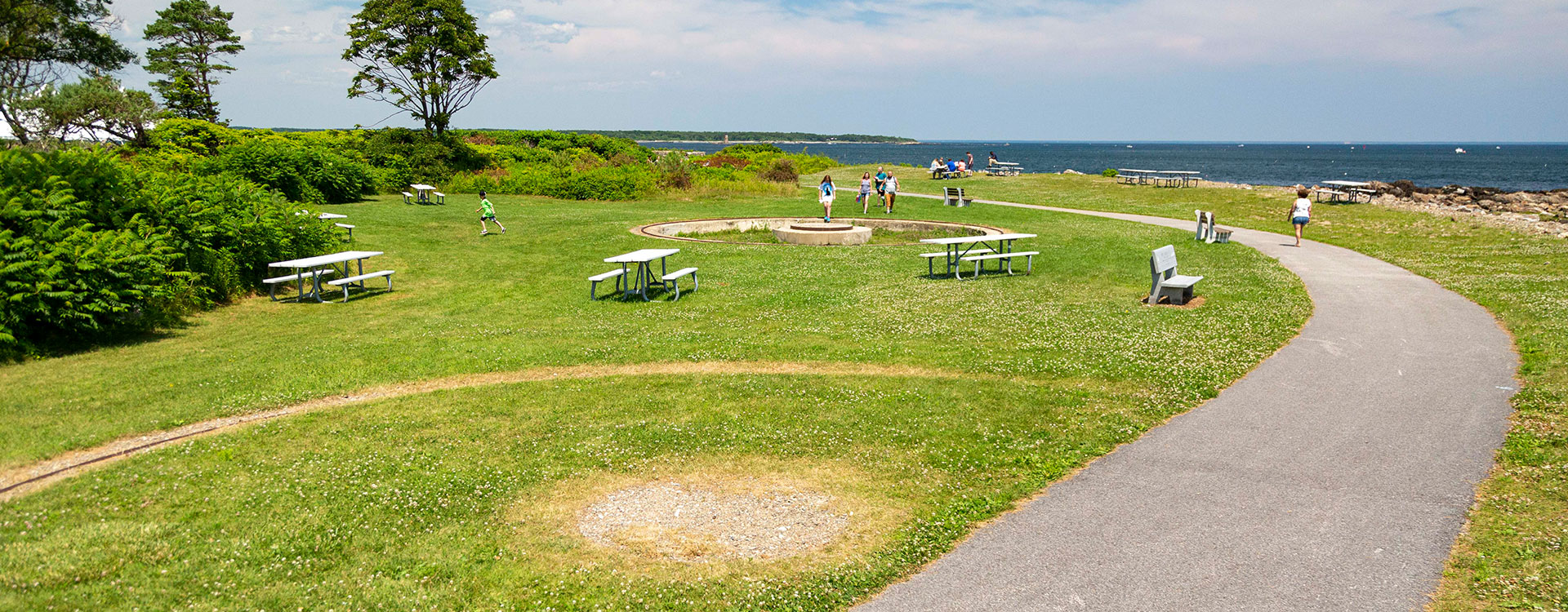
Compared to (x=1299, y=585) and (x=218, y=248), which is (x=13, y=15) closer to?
(x=218, y=248)

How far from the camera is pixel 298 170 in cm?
2925

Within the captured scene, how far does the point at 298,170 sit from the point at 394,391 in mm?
23937

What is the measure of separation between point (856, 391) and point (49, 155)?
494 inches

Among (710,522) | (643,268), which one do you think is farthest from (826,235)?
(710,522)

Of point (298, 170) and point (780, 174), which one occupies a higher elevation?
point (780, 174)

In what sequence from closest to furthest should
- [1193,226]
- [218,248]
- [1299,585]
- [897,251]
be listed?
[1299,585] → [218,248] → [897,251] → [1193,226]

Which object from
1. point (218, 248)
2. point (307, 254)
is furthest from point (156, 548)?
point (307, 254)

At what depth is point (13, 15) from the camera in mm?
19656

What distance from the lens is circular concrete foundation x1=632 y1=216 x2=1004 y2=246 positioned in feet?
74.8

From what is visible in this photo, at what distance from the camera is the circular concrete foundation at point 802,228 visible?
22.8 meters

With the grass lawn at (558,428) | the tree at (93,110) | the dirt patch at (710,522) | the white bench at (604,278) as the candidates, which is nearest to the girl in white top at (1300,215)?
the grass lawn at (558,428)

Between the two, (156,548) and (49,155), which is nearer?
(156,548)

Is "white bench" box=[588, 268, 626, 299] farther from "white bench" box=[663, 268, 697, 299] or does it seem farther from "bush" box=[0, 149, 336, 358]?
"bush" box=[0, 149, 336, 358]

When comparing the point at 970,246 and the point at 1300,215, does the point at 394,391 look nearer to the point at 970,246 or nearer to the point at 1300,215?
the point at 970,246
